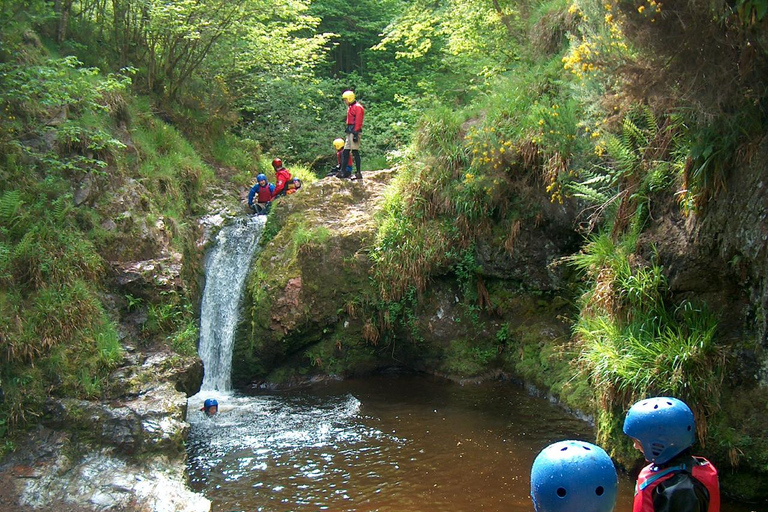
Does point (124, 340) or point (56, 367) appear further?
point (124, 340)

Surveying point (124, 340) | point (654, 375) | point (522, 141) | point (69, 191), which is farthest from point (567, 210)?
point (69, 191)

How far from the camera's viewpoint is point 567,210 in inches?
326

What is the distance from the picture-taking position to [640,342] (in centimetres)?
576

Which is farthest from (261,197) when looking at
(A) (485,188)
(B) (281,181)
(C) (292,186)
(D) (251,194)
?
(A) (485,188)

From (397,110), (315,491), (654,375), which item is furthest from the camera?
(397,110)

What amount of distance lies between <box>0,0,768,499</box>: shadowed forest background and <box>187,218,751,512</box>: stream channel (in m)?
0.64

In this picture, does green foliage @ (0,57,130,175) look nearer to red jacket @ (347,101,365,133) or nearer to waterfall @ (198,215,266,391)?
waterfall @ (198,215,266,391)

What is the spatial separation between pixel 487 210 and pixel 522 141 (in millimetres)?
1179

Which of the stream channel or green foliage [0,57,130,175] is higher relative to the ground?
green foliage [0,57,130,175]

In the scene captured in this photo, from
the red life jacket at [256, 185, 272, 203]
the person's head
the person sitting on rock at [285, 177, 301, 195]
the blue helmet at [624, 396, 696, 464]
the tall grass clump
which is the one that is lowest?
the person's head

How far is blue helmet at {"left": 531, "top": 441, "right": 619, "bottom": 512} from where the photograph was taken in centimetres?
154

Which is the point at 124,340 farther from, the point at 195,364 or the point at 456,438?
the point at 456,438

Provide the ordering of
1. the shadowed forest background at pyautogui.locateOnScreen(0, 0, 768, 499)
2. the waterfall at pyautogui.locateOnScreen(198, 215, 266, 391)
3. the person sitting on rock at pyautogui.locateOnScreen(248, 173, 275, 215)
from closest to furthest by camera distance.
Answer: the shadowed forest background at pyautogui.locateOnScreen(0, 0, 768, 499)
the waterfall at pyautogui.locateOnScreen(198, 215, 266, 391)
the person sitting on rock at pyautogui.locateOnScreen(248, 173, 275, 215)

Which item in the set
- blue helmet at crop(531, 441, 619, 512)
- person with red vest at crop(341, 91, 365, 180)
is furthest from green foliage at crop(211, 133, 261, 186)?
blue helmet at crop(531, 441, 619, 512)
